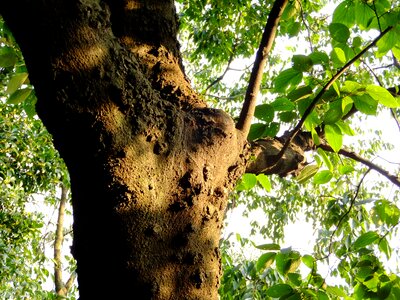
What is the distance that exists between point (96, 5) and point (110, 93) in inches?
6.7

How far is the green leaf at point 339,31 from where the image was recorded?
1.03 meters

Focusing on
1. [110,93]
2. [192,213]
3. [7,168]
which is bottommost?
[192,213]

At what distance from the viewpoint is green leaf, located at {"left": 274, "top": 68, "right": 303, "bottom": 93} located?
1.06m

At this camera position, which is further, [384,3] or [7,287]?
[7,287]

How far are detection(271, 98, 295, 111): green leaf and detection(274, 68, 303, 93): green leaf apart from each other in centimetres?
3

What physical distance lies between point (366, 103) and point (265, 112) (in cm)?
22

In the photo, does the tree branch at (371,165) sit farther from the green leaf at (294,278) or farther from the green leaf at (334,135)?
the green leaf at (294,278)

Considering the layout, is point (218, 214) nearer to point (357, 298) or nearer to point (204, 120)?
point (204, 120)

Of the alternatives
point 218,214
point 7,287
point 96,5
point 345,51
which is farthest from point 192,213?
point 7,287

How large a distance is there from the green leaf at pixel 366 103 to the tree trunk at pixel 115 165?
0.40 metres

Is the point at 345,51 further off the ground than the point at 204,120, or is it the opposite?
the point at 345,51

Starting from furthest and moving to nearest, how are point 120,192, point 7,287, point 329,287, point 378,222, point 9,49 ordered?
point 7,287, point 378,222, point 9,49, point 329,287, point 120,192

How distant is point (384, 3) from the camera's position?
106cm

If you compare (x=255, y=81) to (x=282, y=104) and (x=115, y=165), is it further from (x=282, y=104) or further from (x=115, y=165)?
(x=115, y=165)
